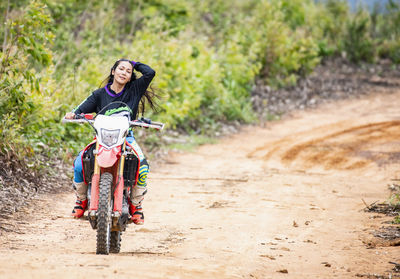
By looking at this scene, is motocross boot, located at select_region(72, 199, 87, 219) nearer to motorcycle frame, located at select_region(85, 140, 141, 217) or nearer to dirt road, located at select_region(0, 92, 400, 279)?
dirt road, located at select_region(0, 92, 400, 279)

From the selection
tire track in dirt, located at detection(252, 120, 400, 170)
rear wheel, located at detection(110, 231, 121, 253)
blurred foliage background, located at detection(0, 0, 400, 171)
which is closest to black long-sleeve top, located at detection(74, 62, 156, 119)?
rear wheel, located at detection(110, 231, 121, 253)

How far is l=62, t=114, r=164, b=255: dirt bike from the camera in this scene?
4.66m

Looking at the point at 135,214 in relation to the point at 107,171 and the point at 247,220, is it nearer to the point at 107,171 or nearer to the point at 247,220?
the point at 107,171

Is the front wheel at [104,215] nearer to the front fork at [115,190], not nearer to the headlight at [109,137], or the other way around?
the front fork at [115,190]

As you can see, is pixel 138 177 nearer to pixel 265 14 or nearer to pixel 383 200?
pixel 383 200

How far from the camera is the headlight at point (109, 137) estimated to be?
4712 millimetres

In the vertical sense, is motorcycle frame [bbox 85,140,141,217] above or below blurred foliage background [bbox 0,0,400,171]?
below

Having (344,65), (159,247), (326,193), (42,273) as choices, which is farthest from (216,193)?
(344,65)

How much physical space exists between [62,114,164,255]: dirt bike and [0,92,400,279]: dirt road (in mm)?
294

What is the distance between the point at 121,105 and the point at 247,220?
2261 millimetres

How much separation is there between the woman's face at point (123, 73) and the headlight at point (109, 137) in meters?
0.87

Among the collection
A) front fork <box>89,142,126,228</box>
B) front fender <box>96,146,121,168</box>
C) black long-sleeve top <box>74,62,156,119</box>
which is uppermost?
black long-sleeve top <box>74,62,156,119</box>


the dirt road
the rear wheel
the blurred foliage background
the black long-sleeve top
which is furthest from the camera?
the blurred foliage background

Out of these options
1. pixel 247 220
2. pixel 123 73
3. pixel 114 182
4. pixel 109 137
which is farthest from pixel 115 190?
pixel 247 220
